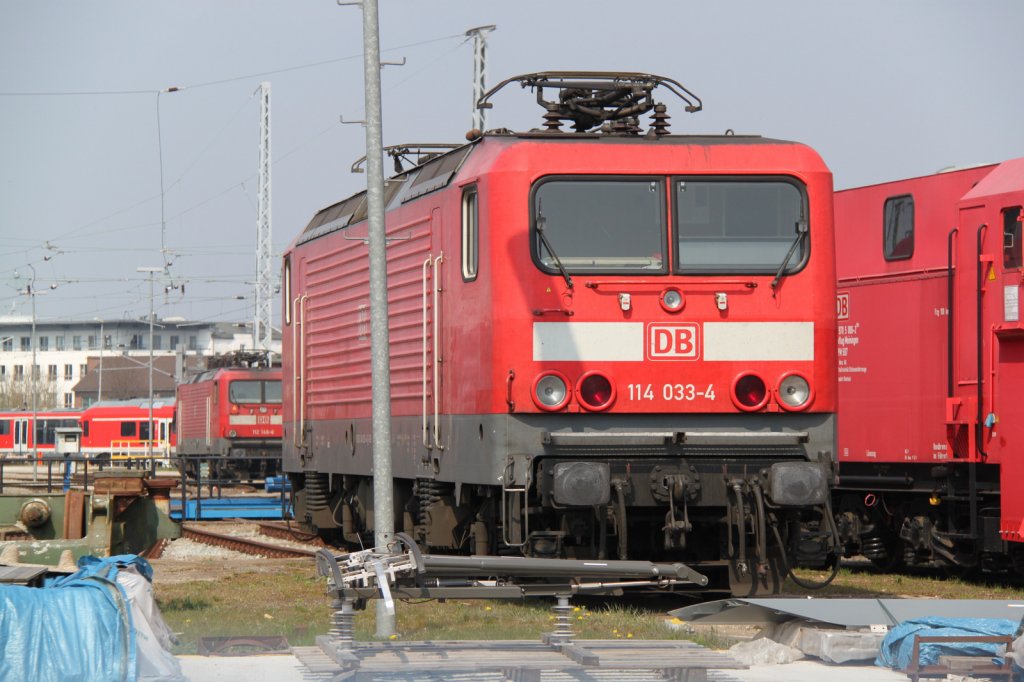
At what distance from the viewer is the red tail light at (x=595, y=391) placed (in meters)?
12.1

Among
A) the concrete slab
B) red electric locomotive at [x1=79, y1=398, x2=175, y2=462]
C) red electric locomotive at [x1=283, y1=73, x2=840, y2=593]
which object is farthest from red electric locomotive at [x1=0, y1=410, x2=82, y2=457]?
the concrete slab

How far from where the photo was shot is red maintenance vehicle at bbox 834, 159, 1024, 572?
14531 mm

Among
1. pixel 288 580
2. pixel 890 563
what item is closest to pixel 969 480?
pixel 890 563

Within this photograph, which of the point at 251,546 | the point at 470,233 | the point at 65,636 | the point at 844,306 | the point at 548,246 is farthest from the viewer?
the point at 251,546

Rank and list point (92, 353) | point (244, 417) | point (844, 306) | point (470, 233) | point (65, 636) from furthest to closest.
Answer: point (92, 353), point (244, 417), point (844, 306), point (470, 233), point (65, 636)

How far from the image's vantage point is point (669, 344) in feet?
40.2

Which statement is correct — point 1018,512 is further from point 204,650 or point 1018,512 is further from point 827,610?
point 204,650

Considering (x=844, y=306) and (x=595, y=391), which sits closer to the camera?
(x=595, y=391)

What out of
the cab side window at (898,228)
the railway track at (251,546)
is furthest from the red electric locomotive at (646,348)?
the railway track at (251,546)

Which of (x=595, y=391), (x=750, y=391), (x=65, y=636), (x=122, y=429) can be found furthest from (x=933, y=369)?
(x=122, y=429)

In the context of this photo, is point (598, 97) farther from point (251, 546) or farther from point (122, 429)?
point (122, 429)

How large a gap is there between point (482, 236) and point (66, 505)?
3904mm

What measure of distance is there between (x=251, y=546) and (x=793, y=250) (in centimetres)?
1065

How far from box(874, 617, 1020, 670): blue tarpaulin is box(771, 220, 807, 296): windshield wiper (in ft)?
12.0
